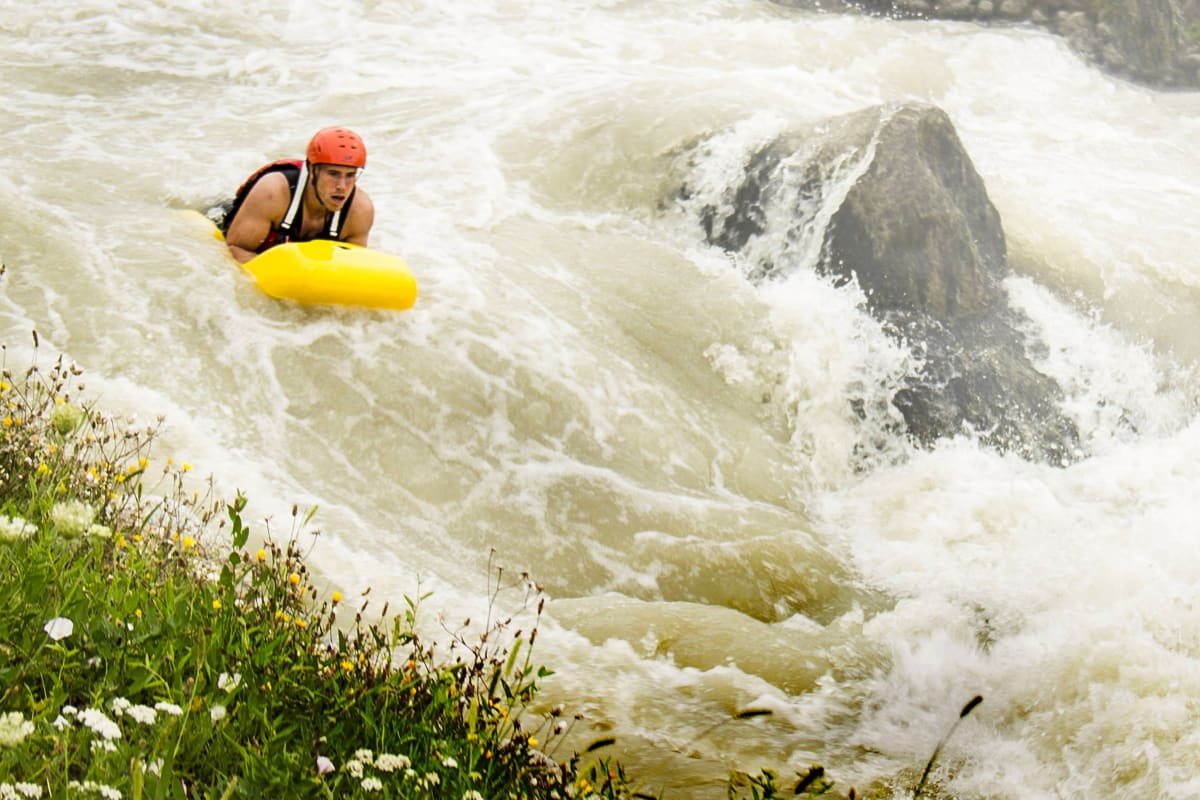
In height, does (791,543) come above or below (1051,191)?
below

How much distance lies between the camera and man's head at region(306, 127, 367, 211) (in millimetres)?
5465

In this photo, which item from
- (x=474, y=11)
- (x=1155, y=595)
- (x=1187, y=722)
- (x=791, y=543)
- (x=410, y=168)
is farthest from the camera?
(x=474, y=11)

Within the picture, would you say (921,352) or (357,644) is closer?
(357,644)

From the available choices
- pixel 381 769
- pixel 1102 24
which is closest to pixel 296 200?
pixel 381 769

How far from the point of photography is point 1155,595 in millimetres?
4102

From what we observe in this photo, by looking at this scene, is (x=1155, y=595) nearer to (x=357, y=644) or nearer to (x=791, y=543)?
(x=791, y=543)

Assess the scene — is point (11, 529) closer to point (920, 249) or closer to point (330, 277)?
point (330, 277)

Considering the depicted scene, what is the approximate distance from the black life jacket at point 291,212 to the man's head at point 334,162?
108 mm

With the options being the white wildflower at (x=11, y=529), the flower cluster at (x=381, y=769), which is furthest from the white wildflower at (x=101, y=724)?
the white wildflower at (x=11, y=529)

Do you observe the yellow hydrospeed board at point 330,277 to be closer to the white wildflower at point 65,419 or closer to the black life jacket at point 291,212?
the black life jacket at point 291,212

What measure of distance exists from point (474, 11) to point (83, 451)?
10.7 meters

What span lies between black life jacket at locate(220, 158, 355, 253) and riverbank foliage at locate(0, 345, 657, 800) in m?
3.28

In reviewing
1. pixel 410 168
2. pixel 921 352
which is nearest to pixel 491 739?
pixel 921 352

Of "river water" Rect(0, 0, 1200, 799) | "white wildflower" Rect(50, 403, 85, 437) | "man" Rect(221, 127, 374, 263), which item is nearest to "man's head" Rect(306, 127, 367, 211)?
"man" Rect(221, 127, 374, 263)
